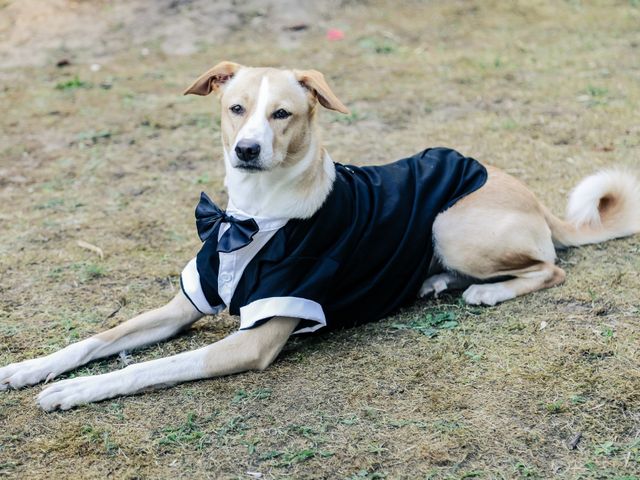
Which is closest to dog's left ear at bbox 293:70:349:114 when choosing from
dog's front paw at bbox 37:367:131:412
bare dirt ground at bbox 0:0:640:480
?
bare dirt ground at bbox 0:0:640:480

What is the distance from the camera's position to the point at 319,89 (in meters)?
3.89

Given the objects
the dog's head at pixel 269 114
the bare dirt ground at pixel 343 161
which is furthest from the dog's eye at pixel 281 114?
the bare dirt ground at pixel 343 161

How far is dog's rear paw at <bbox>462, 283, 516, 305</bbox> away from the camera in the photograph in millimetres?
4336

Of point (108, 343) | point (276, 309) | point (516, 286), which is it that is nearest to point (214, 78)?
point (276, 309)

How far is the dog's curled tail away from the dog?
33cm

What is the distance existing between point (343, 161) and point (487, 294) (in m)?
2.45

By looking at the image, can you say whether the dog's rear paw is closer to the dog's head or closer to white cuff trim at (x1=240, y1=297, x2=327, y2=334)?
white cuff trim at (x1=240, y1=297, x2=327, y2=334)

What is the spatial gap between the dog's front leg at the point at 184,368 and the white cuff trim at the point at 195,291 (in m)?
0.34

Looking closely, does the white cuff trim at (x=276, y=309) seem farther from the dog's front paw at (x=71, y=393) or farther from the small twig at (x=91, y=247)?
the small twig at (x=91, y=247)

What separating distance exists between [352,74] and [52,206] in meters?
3.80

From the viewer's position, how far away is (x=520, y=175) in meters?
6.07

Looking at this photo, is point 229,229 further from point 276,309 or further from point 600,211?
point 600,211

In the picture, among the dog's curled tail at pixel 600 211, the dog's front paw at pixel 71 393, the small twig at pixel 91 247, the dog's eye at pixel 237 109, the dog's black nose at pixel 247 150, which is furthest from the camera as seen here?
the small twig at pixel 91 247

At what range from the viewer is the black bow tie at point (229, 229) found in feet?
12.2
